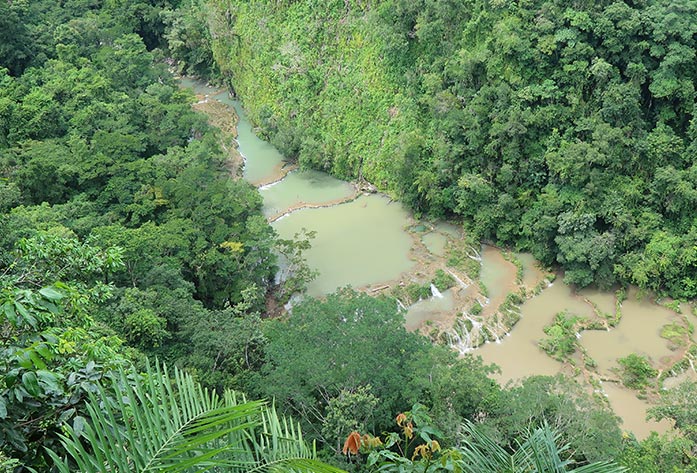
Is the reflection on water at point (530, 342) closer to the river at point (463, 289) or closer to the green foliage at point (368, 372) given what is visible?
the river at point (463, 289)

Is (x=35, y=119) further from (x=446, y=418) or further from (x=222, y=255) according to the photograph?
(x=446, y=418)

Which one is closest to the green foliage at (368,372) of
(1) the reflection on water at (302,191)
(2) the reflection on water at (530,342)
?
(2) the reflection on water at (530,342)

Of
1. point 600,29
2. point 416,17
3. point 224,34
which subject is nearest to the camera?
point 600,29

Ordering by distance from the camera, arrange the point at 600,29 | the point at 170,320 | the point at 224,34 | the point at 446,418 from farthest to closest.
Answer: the point at 224,34, the point at 600,29, the point at 170,320, the point at 446,418

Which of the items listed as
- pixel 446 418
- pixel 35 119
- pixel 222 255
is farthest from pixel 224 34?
pixel 446 418

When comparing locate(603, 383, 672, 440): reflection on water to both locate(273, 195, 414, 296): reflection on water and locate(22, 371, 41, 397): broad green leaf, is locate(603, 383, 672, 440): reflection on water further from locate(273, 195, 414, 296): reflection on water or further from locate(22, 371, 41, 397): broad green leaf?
locate(22, 371, 41, 397): broad green leaf

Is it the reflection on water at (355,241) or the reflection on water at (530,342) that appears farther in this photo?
the reflection on water at (355,241)

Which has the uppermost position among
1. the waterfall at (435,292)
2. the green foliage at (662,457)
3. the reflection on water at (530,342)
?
the green foliage at (662,457)
